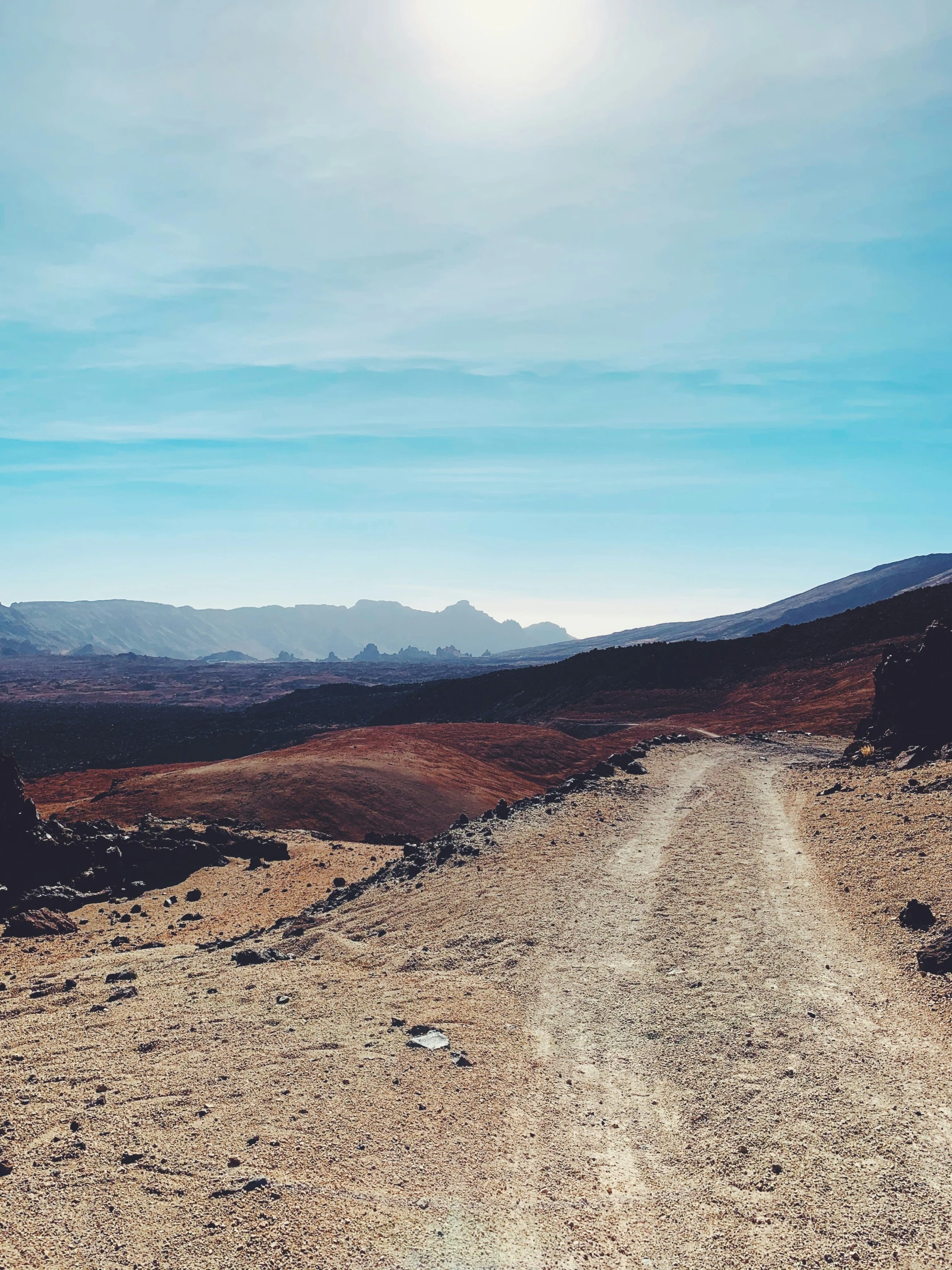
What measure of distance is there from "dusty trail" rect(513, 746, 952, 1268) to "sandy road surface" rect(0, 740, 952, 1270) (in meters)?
0.03

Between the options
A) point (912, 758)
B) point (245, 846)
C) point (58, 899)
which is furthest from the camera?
point (245, 846)

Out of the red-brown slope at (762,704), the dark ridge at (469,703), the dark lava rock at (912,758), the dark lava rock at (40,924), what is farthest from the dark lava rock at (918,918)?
the dark ridge at (469,703)

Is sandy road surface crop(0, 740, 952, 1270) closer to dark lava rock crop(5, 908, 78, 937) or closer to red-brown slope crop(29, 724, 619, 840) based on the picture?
dark lava rock crop(5, 908, 78, 937)

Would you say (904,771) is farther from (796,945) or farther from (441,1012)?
(441,1012)

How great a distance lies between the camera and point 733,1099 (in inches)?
298

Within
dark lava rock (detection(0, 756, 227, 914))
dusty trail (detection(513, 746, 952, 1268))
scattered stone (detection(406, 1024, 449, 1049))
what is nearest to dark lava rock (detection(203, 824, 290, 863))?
dark lava rock (detection(0, 756, 227, 914))

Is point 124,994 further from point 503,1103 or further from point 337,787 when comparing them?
point 337,787

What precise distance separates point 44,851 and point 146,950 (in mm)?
7675

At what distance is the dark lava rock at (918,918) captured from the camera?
453 inches

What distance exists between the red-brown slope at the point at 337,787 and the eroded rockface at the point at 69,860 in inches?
288

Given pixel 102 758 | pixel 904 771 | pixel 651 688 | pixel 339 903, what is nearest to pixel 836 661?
pixel 651 688

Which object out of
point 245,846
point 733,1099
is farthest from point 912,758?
point 245,846

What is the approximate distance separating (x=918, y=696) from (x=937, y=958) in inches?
799

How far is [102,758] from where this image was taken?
79.5 metres
